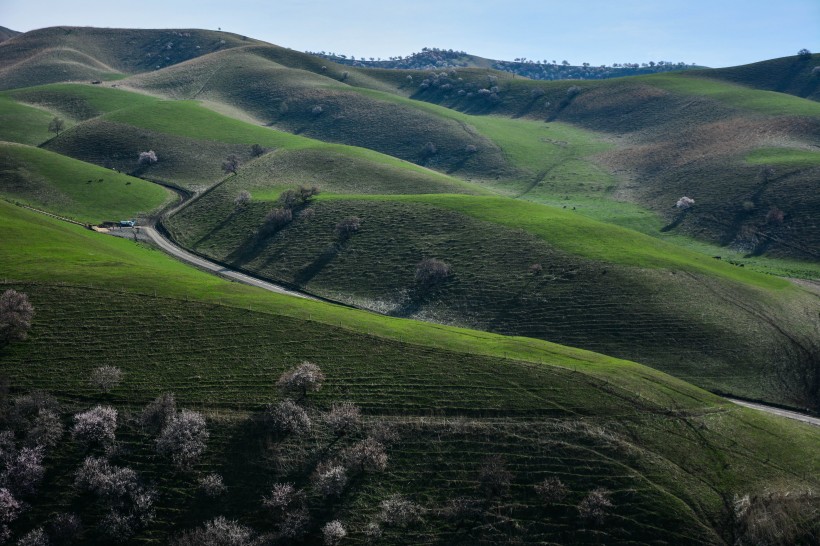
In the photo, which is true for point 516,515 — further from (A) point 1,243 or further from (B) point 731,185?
(B) point 731,185

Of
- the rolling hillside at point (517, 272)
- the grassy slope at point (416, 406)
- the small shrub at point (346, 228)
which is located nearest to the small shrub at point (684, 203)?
the rolling hillside at point (517, 272)

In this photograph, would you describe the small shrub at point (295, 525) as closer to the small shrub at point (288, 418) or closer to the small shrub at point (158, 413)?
the small shrub at point (288, 418)

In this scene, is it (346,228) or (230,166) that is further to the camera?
(230,166)

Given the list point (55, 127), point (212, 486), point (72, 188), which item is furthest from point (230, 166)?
point (212, 486)

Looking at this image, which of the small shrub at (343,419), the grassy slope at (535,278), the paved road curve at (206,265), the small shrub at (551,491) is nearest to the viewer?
the small shrub at (551,491)

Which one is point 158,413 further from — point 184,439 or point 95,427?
point 95,427

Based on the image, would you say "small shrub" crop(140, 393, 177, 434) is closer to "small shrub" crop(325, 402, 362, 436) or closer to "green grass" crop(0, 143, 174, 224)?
"small shrub" crop(325, 402, 362, 436)

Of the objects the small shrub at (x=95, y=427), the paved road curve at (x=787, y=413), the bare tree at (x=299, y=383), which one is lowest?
the paved road curve at (x=787, y=413)
